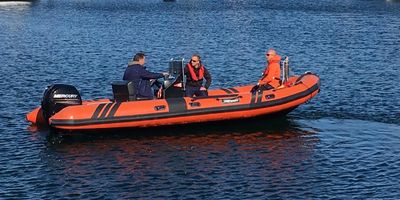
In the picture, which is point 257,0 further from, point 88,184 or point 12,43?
point 88,184

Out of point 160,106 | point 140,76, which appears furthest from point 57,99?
point 160,106

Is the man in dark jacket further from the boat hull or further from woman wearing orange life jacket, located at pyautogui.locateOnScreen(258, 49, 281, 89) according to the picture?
woman wearing orange life jacket, located at pyautogui.locateOnScreen(258, 49, 281, 89)

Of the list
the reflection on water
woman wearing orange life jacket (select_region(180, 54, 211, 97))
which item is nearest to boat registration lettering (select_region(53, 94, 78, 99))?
the reflection on water

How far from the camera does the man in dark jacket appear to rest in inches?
785

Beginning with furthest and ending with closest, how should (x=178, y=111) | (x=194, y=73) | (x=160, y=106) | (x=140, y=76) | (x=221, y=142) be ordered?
(x=194, y=73), (x=140, y=76), (x=178, y=111), (x=160, y=106), (x=221, y=142)

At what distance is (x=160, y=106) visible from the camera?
19.5m

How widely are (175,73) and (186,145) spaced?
2.63 m

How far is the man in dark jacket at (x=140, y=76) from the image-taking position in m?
19.9

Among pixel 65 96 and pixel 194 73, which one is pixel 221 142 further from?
pixel 65 96

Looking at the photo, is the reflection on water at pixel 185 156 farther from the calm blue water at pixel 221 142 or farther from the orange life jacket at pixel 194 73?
the orange life jacket at pixel 194 73

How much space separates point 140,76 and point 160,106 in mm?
1037

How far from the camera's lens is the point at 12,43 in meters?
46.3

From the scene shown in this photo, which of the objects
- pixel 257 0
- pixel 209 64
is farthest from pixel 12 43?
pixel 257 0

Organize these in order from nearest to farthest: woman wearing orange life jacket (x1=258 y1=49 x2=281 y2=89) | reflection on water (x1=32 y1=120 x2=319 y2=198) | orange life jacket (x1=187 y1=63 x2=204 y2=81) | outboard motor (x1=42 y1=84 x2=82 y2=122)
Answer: reflection on water (x1=32 y1=120 x2=319 y2=198), outboard motor (x1=42 y1=84 x2=82 y2=122), orange life jacket (x1=187 y1=63 x2=204 y2=81), woman wearing orange life jacket (x1=258 y1=49 x2=281 y2=89)
